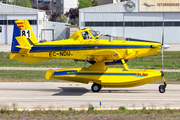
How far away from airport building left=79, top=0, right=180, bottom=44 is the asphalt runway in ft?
114

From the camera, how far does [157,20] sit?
169ft

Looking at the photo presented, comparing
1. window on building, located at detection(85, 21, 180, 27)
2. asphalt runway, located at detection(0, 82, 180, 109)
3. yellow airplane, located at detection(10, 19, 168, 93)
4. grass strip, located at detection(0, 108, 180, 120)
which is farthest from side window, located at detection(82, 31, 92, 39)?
window on building, located at detection(85, 21, 180, 27)

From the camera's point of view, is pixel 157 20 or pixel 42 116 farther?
pixel 157 20

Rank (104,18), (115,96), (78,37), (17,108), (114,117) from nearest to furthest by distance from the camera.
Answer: (114,117) → (17,108) → (115,96) → (78,37) → (104,18)

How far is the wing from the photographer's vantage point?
14.2 metres

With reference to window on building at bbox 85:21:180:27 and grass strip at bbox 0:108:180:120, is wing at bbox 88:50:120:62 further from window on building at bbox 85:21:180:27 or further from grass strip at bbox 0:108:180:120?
window on building at bbox 85:21:180:27

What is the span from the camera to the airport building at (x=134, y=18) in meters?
51.0

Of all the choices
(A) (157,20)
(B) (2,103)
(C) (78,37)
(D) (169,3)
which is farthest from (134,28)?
(B) (2,103)

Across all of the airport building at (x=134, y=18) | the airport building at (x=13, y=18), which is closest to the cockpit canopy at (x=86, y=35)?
the airport building at (x=134, y=18)

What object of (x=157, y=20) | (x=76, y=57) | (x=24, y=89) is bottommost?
(x=24, y=89)

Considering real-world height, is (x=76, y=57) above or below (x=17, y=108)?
above

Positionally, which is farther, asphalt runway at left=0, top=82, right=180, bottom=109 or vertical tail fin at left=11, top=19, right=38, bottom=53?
vertical tail fin at left=11, top=19, right=38, bottom=53

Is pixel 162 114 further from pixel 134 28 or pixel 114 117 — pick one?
pixel 134 28

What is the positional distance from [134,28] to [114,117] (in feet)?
141
